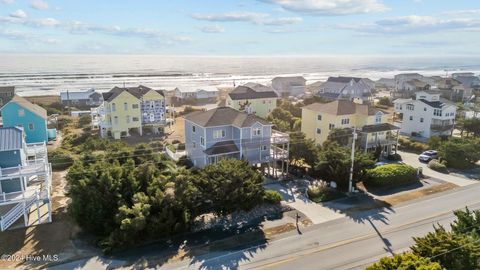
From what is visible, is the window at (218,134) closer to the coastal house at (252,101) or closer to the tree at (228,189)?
the tree at (228,189)

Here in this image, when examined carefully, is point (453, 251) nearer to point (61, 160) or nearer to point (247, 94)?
point (61, 160)

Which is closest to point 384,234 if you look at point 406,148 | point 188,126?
point 188,126

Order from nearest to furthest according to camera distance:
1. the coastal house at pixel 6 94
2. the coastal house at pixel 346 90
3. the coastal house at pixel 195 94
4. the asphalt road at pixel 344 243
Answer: the asphalt road at pixel 344 243 → the coastal house at pixel 6 94 → the coastal house at pixel 346 90 → the coastal house at pixel 195 94

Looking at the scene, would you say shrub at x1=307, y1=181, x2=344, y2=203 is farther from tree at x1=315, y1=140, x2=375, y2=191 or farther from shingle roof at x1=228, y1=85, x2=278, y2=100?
shingle roof at x1=228, y1=85, x2=278, y2=100

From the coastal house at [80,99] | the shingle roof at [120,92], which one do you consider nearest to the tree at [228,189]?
the shingle roof at [120,92]

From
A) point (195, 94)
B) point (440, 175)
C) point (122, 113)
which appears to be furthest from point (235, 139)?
point (195, 94)

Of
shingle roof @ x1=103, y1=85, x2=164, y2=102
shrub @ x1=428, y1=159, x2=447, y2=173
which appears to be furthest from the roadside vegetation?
shingle roof @ x1=103, y1=85, x2=164, y2=102
